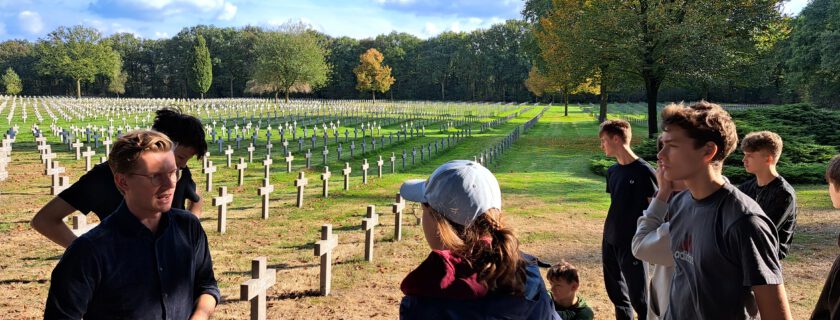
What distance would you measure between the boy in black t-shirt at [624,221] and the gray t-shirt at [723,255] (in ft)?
6.00

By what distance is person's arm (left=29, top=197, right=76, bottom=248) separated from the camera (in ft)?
10.6

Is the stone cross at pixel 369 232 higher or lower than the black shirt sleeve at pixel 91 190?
lower

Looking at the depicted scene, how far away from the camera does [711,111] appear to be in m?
2.83

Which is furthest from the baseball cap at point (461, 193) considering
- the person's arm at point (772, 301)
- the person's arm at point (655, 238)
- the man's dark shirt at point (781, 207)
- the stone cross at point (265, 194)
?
the stone cross at point (265, 194)

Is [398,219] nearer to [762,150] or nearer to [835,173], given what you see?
[762,150]

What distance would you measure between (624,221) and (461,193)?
3.27 meters

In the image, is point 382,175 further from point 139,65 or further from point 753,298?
point 139,65

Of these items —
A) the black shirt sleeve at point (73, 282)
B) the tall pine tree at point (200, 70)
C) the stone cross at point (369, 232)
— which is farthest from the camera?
the tall pine tree at point (200, 70)

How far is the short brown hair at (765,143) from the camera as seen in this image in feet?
14.5

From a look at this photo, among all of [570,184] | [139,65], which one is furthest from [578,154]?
[139,65]

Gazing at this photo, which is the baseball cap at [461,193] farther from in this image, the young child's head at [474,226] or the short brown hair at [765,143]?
the short brown hair at [765,143]

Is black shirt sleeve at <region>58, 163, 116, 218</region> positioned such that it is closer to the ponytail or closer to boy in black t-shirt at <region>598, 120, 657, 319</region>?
the ponytail

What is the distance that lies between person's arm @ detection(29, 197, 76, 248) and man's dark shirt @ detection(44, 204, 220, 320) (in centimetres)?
103

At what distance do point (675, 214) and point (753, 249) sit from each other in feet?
2.08
